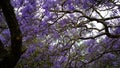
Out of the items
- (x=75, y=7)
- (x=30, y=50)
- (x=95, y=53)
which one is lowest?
(x=95, y=53)

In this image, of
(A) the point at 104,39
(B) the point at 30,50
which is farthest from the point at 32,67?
(A) the point at 104,39

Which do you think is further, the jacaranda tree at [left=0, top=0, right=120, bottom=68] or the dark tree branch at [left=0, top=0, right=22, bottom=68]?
the jacaranda tree at [left=0, top=0, right=120, bottom=68]

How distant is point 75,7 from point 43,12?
3.15 feet

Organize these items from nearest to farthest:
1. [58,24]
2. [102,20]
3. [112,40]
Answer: [102,20] → [58,24] → [112,40]

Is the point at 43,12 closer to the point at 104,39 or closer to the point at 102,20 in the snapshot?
the point at 102,20

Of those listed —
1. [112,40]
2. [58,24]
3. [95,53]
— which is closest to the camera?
[58,24]

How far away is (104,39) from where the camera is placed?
431 inches

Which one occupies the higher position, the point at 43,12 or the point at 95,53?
the point at 43,12

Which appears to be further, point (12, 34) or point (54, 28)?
point (54, 28)

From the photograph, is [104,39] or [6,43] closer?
[6,43]

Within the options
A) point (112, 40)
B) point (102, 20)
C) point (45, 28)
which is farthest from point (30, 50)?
point (112, 40)

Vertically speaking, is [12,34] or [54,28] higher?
[12,34]

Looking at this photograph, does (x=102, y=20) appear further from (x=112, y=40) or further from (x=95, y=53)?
(x=95, y=53)

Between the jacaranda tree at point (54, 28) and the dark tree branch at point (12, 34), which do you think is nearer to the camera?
the dark tree branch at point (12, 34)
